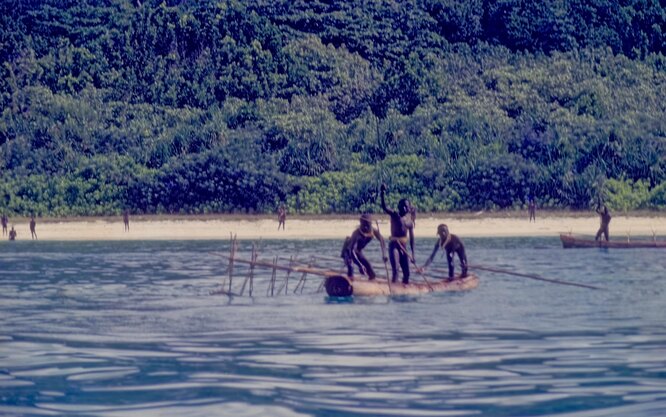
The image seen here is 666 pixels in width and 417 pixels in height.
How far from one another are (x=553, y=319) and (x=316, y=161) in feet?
150

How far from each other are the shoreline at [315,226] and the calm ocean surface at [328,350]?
22.8 meters

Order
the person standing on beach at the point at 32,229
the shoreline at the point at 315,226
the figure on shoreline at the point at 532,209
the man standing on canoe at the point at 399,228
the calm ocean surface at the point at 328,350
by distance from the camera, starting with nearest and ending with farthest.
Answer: the calm ocean surface at the point at 328,350 → the man standing on canoe at the point at 399,228 → the shoreline at the point at 315,226 → the person standing on beach at the point at 32,229 → the figure on shoreline at the point at 532,209

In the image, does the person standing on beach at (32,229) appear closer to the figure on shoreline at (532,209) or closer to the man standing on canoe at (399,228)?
the figure on shoreline at (532,209)

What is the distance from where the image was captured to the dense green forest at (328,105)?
66562 mm

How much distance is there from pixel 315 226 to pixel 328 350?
42154 mm

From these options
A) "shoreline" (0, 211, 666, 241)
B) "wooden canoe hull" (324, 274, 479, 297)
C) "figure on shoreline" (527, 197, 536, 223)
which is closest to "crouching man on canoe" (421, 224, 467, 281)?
"wooden canoe hull" (324, 274, 479, 297)

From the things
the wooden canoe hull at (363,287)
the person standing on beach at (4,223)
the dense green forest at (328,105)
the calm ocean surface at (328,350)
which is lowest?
the calm ocean surface at (328,350)

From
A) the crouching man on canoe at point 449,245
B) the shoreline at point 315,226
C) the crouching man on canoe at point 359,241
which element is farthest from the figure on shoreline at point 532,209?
the crouching man on canoe at point 359,241

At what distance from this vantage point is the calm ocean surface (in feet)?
53.0

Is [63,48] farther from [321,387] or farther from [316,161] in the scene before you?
[321,387]

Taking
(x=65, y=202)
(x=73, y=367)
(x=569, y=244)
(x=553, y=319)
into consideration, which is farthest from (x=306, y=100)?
(x=73, y=367)

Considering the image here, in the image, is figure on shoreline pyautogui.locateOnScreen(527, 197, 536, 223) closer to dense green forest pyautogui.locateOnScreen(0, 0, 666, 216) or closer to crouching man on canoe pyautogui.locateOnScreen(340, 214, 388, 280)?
dense green forest pyautogui.locateOnScreen(0, 0, 666, 216)

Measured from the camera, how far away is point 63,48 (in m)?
96.6

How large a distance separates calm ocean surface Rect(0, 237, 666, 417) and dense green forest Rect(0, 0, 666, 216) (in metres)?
29.0
